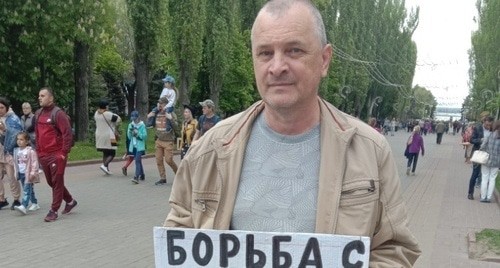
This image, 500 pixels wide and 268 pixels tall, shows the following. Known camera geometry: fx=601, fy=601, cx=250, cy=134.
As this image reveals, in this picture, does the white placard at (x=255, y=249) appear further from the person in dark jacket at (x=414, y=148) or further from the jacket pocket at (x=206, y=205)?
the person in dark jacket at (x=414, y=148)

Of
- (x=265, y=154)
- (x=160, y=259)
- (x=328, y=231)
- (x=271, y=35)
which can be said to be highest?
(x=271, y=35)

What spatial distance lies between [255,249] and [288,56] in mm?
659

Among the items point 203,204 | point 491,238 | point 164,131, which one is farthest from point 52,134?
point 203,204

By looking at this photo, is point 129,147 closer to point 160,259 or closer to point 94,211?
point 94,211

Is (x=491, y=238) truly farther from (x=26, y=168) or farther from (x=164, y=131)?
(x=164, y=131)

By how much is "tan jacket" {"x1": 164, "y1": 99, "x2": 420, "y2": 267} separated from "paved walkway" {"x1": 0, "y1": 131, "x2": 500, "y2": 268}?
4.74 meters

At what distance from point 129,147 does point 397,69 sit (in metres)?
53.3

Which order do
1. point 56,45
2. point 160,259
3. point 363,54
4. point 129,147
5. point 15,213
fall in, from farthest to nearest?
point 363,54, point 56,45, point 129,147, point 15,213, point 160,259

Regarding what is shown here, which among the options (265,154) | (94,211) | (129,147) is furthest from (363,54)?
(265,154)

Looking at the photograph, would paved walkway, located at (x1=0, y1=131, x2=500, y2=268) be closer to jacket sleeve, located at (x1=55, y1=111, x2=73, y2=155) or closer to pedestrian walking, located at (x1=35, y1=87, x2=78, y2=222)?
pedestrian walking, located at (x1=35, y1=87, x2=78, y2=222)

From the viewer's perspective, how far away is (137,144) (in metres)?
13.9

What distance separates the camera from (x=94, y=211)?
9992 mm

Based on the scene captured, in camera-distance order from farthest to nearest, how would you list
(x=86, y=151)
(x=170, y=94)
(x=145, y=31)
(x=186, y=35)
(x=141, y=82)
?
(x=141, y=82)
(x=186, y=35)
(x=145, y=31)
(x=86, y=151)
(x=170, y=94)

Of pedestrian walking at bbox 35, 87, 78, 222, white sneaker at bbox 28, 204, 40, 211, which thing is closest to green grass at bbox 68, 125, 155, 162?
white sneaker at bbox 28, 204, 40, 211
